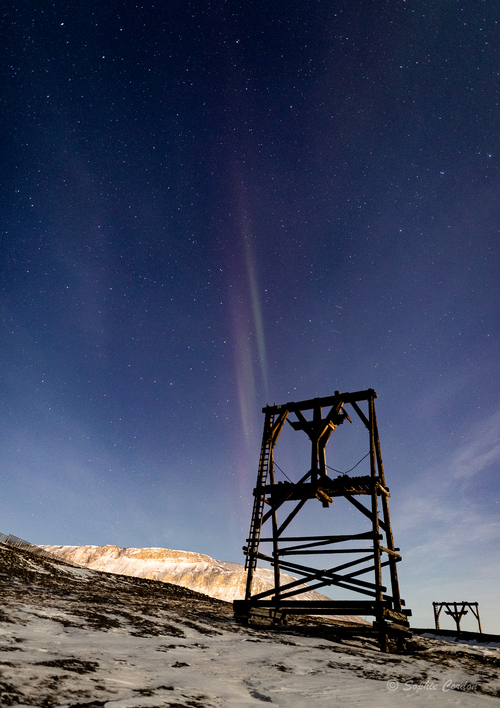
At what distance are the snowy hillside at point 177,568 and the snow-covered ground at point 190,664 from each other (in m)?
132

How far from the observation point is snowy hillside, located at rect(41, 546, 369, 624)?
433 ft

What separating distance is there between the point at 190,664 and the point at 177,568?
162 m

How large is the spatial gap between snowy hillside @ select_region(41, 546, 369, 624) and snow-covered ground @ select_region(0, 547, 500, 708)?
433 ft

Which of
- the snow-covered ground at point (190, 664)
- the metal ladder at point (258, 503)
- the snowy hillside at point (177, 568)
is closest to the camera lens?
the snow-covered ground at point (190, 664)

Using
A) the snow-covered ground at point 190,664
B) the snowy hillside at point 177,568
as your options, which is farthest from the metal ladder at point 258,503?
the snowy hillside at point 177,568

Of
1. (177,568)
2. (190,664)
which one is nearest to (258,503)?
(190,664)

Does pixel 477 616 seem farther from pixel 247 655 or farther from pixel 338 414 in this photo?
pixel 247 655

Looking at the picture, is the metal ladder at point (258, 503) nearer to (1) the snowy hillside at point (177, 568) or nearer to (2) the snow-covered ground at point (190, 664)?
(2) the snow-covered ground at point (190, 664)

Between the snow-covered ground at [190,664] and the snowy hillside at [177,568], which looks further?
the snowy hillside at [177,568]

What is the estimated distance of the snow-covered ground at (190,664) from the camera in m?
3.54

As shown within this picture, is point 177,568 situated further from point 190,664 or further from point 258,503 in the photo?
point 190,664

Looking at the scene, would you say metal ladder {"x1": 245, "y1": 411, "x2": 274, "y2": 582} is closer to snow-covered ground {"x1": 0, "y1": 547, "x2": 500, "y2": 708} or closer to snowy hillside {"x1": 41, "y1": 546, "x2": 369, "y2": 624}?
snow-covered ground {"x1": 0, "y1": 547, "x2": 500, "y2": 708}

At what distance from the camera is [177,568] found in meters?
148

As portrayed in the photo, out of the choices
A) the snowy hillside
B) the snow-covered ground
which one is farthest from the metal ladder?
the snowy hillside
